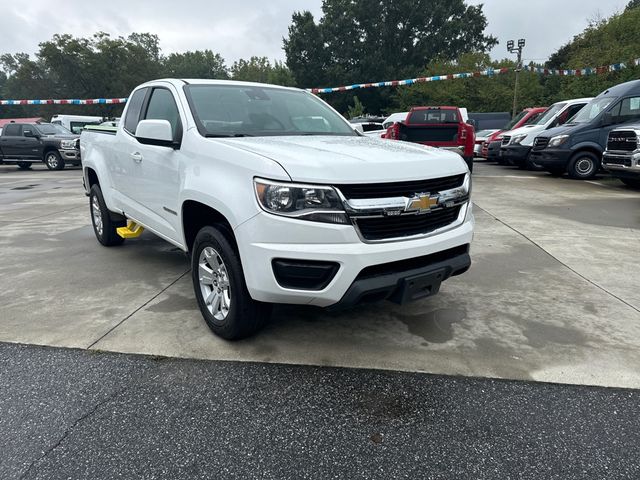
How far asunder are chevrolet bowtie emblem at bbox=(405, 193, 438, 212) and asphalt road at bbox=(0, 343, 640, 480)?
1.02 metres

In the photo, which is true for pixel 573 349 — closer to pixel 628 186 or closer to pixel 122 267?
pixel 122 267

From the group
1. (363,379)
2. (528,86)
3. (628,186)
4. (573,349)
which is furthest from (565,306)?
(528,86)

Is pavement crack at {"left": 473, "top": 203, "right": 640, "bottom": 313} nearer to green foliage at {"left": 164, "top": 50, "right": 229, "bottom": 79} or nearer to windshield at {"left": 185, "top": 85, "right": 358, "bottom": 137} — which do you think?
windshield at {"left": 185, "top": 85, "right": 358, "bottom": 137}

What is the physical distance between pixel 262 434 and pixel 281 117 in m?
2.56

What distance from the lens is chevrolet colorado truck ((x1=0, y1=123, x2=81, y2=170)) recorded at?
17984mm

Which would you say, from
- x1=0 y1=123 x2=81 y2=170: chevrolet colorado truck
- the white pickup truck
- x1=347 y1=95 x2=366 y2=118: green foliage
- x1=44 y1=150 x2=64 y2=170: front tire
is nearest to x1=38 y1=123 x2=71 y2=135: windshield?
x1=0 y1=123 x2=81 y2=170: chevrolet colorado truck

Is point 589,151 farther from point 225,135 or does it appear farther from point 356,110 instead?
point 356,110

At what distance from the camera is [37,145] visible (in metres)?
18.2

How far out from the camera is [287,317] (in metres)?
3.68

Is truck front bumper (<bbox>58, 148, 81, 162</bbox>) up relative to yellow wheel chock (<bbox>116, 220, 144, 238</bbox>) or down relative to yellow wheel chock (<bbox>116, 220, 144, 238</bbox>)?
up

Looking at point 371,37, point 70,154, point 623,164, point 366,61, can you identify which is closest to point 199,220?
point 623,164

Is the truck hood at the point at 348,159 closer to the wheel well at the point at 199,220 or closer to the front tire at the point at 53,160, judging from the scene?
the wheel well at the point at 199,220

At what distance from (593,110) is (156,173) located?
1161 cm

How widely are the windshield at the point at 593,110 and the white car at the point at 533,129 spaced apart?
4.12ft
